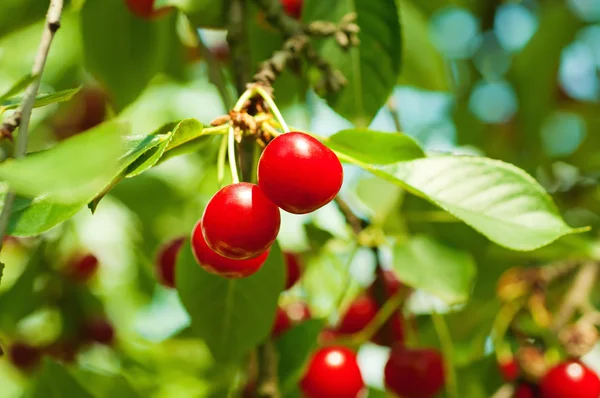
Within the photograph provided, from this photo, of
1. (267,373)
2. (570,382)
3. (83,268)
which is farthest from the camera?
(83,268)

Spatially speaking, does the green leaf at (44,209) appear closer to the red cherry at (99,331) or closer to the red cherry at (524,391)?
the red cherry at (524,391)

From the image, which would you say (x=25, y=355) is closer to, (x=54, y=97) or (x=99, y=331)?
(x=99, y=331)

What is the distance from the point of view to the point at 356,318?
1.94 metres

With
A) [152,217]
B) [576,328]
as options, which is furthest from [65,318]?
[576,328]

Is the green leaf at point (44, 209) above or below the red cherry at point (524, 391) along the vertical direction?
above

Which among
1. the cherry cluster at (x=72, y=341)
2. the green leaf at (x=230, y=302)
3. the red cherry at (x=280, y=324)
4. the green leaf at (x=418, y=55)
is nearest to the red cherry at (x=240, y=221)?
the green leaf at (x=230, y=302)

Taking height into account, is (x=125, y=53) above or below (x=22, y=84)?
below

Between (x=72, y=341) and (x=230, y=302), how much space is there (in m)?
1.18

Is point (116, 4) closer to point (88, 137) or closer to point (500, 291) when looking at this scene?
point (88, 137)

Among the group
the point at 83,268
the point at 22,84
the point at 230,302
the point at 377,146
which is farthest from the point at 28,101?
the point at 83,268

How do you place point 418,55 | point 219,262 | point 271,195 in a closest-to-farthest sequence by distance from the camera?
point 271,195 → point 219,262 → point 418,55

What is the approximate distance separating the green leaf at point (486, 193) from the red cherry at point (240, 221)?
0.56 feet

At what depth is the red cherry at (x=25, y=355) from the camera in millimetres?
2311

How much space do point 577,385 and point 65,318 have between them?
1551 mm
